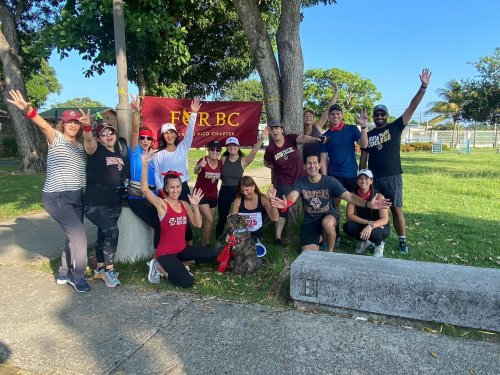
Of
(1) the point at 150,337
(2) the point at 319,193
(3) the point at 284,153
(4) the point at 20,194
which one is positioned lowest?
(1) the point at 150,337

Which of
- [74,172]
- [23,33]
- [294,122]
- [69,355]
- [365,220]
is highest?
[23,33]

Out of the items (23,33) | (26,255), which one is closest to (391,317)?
(26,255)

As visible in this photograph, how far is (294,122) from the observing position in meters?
5.70

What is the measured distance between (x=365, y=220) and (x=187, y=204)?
7.15ft

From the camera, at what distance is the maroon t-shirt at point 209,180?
205 inches

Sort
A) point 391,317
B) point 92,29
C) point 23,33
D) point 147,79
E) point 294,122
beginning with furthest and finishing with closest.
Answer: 1. point 23,33
2. point 147,79
3. point 92,29
4. point 294,122
5. point 391,317

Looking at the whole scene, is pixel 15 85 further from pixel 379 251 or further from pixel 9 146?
pixel 9 146

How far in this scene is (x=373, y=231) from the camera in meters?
4.82

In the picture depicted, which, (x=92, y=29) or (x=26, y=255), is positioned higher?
(x=92, y=29)

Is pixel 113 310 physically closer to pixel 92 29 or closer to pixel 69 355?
pixel 69 355

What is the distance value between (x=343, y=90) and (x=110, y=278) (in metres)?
56.8

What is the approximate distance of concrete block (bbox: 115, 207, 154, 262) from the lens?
4762mm

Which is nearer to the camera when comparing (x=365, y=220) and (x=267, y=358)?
(x=267, y=358)

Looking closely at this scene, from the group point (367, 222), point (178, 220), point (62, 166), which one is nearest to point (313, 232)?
point (367, 222)
